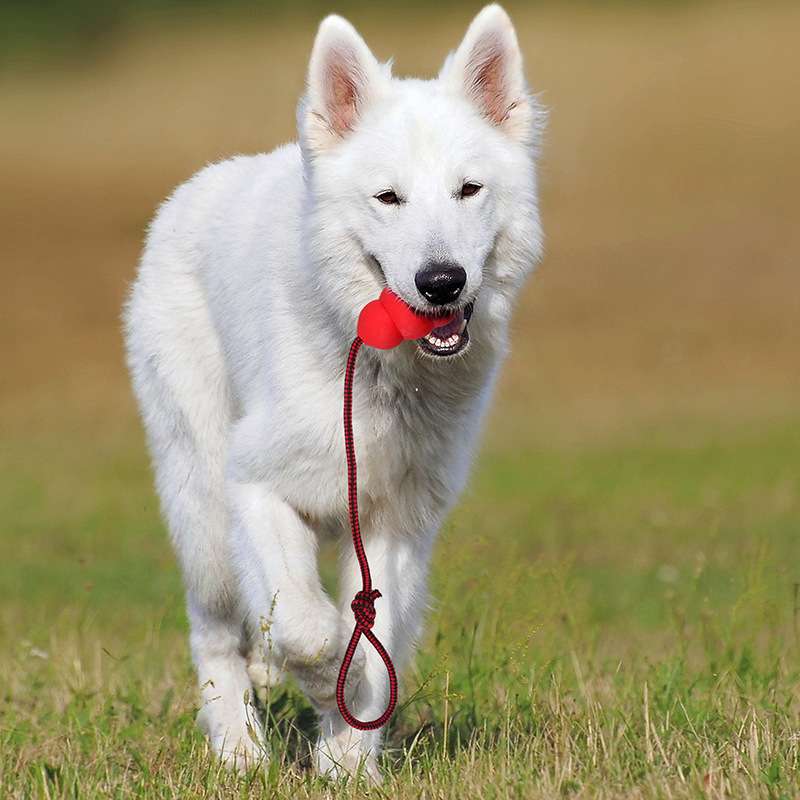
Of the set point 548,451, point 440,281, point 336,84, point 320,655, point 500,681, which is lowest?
point 548,451

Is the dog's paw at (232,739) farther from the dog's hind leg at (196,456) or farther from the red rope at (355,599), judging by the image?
the red rope at (355,599)

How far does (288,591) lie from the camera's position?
4977 millimetres

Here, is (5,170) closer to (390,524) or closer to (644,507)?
(644,507)

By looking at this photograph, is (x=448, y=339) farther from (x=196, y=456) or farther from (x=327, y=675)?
(x=196, y=456)

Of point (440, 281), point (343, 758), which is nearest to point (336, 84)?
point (440, 281)

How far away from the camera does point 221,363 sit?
5785 millimetres

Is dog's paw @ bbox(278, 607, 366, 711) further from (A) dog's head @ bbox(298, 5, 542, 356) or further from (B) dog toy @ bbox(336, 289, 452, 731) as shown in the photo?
(A) dog's head @ bbox(298, 5, 542, 356)

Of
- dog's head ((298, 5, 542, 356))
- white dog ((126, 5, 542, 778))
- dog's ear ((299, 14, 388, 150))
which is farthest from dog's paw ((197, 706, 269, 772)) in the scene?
dog's ear ((299, 14, 388, 150))

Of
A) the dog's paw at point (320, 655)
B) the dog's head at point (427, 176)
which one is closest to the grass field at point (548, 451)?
the dog's paw at point (320, 655)

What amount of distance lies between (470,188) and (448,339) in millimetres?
482

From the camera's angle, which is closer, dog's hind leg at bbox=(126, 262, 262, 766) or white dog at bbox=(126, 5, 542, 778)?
white dog at bbox=(126, 5, 542, 778)

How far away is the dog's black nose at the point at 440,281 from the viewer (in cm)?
455

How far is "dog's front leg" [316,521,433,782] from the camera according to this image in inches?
201

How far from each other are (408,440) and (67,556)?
233 inches
